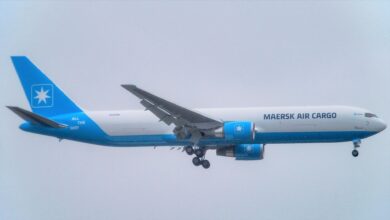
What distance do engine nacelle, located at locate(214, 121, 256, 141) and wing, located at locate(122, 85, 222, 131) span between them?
0.77 meters

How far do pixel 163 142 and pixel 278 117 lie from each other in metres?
8.70

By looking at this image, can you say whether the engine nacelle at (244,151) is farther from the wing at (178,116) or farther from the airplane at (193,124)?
the wing at (178,116)

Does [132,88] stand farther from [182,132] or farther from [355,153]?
[355,153]

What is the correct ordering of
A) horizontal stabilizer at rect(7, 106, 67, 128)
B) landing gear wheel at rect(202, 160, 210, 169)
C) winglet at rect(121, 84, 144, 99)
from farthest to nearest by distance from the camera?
landing gear wheel at rect(202, 160, 210, 169)
horizontal stabilizer at rect(7, 106, 67, 128)
winglet at rect(121, 84, 144, 99)

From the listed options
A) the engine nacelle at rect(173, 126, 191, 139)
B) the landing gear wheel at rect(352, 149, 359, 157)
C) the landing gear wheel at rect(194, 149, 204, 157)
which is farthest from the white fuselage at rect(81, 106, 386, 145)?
the landing gear wheel at rect(194, 149, 204, 157)

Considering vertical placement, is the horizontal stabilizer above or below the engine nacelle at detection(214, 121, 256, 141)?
above

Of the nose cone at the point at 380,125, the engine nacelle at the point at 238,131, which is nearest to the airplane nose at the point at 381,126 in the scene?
the nose cone at the point at 380,125

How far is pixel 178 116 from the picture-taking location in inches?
1977

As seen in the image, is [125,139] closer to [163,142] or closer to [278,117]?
[163,142]

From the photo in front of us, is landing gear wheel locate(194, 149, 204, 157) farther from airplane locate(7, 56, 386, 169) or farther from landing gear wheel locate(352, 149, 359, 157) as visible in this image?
landing gear wheel locate(352, 149, 359, 157)

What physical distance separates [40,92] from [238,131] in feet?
53.6

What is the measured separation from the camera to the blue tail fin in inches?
2141

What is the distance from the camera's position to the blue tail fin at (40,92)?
178 ft

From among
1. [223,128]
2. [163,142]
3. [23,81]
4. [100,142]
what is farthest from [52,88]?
[223,128]
